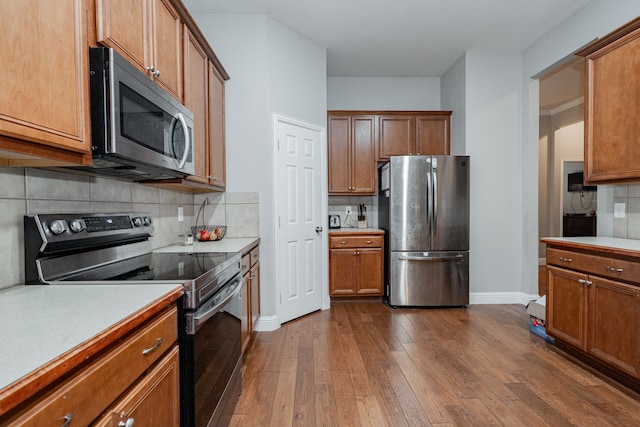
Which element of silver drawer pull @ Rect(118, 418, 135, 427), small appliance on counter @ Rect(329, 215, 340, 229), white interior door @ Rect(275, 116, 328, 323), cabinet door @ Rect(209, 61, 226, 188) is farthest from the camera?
small appliance on counter @ Rect(329, 215, 340, 229)

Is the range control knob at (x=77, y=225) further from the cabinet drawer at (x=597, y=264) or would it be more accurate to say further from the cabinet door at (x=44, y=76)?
the cabinet drawer at (x=597, y=264)

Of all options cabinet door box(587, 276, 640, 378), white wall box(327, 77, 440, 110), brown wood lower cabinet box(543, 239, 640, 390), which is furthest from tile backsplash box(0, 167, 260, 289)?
cabinet door box(587, 276, 640, 378)

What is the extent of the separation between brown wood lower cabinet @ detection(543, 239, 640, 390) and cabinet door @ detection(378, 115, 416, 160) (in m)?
2.23

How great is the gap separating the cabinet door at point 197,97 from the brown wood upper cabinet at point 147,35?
0.11 metres

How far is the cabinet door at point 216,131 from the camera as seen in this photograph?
271 centimetres

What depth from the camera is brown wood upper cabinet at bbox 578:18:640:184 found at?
7.44 feet

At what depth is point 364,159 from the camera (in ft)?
14.5

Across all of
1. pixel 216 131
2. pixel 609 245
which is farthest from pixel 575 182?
pixel 216 131

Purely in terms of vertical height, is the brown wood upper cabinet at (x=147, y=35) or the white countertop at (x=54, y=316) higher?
the brown wood upper cabinet at (x=147, y=35)

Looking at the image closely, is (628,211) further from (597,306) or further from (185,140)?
(185,140)

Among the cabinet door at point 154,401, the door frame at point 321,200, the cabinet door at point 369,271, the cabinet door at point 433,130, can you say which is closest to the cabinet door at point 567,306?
the cabinet door at point 369,271

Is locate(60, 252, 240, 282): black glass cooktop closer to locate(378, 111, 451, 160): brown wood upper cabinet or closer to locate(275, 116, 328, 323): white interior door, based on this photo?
locate(275, 116, 328, 323): white interior door

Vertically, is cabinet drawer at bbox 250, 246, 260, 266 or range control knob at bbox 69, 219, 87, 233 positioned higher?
range control knob at bbox 69, 219, 87, 233

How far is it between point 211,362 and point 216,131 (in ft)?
6.65
